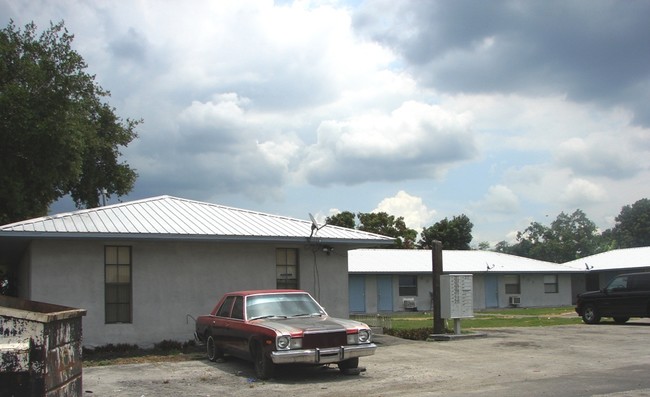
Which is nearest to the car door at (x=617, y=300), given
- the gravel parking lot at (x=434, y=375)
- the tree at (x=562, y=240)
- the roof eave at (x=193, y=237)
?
the gravel parking lot at (x=434, y=375)

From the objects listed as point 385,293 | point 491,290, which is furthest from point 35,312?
point 491,290

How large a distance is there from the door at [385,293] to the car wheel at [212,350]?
23922 mm

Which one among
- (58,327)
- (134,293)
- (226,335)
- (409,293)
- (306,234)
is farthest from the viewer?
(409,293)

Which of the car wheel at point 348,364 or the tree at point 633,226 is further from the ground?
the tree at point 633,226

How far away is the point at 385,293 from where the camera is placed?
123 ft

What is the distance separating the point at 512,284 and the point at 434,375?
1227 inches

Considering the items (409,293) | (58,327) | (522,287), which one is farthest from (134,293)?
(522,287)

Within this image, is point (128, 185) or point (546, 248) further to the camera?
point (546, 248)

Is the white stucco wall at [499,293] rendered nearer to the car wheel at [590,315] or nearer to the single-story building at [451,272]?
the single-story building at [451,272]

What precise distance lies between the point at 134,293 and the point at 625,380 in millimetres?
10550

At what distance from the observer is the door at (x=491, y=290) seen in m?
40.3

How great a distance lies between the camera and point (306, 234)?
56.6ft

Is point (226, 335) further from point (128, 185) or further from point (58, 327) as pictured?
point (128, 185)

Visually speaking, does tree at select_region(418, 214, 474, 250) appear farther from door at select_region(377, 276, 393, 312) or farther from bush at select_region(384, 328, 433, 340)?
bush at select_region(384, 328, 433, 340)
